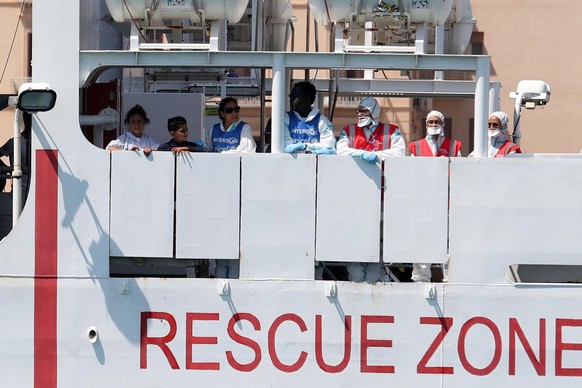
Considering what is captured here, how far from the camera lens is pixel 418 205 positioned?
9.84 m

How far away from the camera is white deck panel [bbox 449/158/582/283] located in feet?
32.1

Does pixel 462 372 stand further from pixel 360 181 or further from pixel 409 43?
pixel 409 43

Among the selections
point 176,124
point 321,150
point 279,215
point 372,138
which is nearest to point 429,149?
point 372,138

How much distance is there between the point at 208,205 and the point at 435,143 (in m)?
1.92

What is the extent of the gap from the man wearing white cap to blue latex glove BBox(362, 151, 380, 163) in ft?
0.33

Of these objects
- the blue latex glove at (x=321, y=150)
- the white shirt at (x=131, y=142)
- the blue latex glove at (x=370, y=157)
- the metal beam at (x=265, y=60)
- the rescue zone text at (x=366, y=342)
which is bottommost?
the rescue zone text at (x=366, y=342)

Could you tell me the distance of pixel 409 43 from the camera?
11.6m

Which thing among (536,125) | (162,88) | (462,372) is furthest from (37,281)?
(536,125)

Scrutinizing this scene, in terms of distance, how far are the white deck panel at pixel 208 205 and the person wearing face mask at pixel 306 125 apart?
0.50 m

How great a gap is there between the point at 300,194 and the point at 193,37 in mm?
2867

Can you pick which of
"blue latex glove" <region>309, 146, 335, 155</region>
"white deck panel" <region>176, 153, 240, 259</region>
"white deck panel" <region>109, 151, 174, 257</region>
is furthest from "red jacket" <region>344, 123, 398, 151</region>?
"white deck panel" <region>109, 151, 174, 257</region>

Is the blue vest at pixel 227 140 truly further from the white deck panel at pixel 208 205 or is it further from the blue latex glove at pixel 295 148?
the blue latex glove at pixel 295 148

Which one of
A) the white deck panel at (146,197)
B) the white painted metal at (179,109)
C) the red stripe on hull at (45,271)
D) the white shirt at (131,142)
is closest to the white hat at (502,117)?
the white painted metal at (179,109)

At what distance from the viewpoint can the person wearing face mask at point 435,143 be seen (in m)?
10.5
